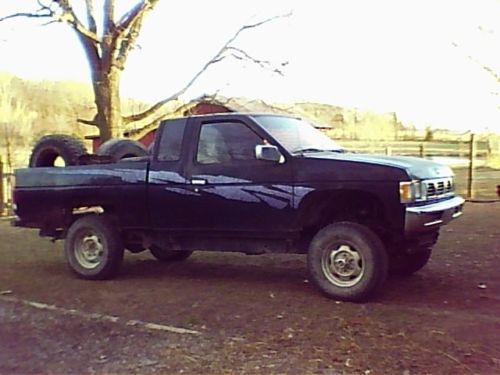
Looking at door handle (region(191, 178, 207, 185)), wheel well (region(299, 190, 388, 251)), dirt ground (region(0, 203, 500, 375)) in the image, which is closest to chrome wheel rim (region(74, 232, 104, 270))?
dirt ground (region(0, 203, 500, 375))

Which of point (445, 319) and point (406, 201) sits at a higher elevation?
point (406, 201)

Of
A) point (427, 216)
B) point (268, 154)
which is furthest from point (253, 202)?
point (427, 216)

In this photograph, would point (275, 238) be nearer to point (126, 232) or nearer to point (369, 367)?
point (126, 232)

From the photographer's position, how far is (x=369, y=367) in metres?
4.64

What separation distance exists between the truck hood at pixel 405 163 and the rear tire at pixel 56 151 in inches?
125

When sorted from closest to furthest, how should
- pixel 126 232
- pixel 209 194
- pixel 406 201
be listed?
pixel 406 201 < pixel 209 194 < pixel 126 232

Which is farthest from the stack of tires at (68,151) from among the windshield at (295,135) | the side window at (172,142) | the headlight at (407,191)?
the headlight at (407,191)

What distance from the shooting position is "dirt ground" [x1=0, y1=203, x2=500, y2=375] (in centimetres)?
479

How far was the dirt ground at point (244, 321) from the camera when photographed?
15.7 ft

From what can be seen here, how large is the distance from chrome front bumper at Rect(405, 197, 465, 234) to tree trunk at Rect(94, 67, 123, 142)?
1163 cm

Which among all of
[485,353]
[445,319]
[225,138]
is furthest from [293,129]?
[485,353]

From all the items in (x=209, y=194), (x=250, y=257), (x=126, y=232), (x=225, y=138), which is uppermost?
(x=225, y=138)

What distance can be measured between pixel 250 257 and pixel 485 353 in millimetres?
5099

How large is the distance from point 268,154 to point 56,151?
3164 mm
